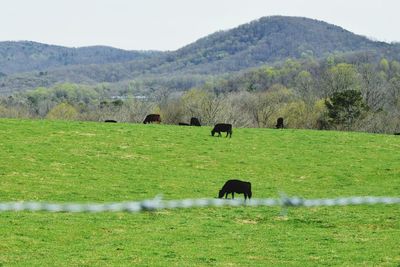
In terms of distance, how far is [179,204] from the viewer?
24.8m

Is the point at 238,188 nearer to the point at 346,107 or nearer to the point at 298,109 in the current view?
the point at 346,107

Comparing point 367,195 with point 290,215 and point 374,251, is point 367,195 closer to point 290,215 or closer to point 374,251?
point 290,215

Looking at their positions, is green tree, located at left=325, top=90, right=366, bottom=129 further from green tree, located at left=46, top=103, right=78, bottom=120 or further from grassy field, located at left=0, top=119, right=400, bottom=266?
green tree, located at left=46, top=103, right=78, bottom=120

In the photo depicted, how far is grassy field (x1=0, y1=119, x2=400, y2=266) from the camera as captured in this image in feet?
54.2

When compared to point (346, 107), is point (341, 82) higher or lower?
higher

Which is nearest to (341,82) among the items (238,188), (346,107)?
(346,107)

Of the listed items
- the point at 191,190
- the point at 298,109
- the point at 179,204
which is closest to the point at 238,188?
the point at 179,204

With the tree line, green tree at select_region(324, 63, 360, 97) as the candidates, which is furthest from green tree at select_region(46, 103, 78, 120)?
green tree at select_region(324, 63, 360, 97)

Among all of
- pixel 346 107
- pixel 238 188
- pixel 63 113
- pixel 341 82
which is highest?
pixel 341 82

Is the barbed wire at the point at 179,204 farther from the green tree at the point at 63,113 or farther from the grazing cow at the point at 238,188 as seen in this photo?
the green tree at the point at 63,113

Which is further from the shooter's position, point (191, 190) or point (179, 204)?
point (191, 190)

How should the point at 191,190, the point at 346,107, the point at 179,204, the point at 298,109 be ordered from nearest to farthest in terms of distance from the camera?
the point at 179,204 → the point at 191,190 → the point at 346,107 → the point at 298,109

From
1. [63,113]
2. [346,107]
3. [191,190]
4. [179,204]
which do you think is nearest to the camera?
[179,204]

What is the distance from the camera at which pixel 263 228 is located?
804 inches
